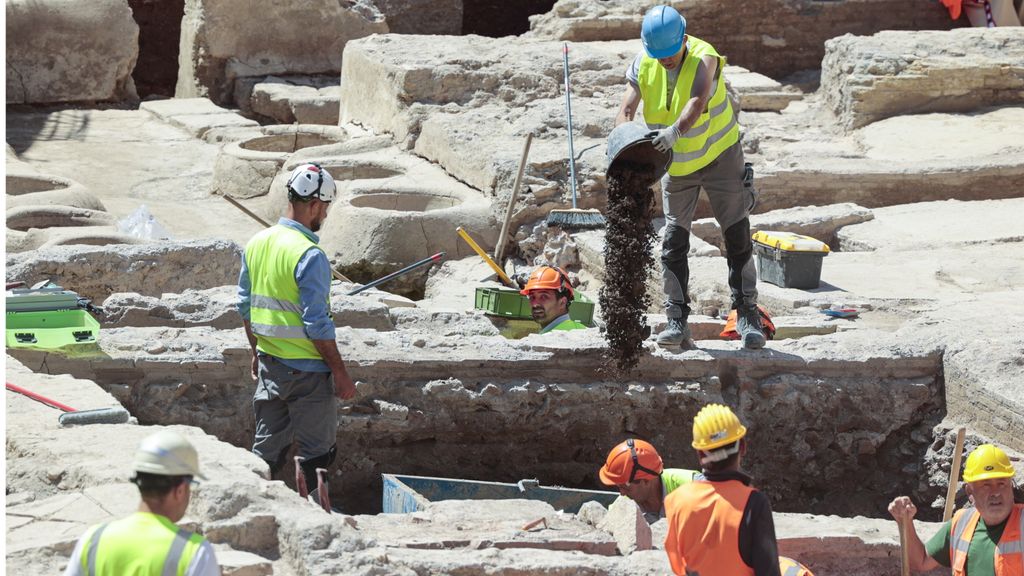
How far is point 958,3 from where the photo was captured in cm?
1972

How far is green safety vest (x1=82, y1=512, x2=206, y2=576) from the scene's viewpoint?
11.9ft

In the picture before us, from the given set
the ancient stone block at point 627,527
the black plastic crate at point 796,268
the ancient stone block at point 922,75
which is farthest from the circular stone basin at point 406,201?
the ancient stone block at point 627,527

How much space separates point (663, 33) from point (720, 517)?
3042mm

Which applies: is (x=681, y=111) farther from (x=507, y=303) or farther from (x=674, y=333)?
(x=507, y=303)

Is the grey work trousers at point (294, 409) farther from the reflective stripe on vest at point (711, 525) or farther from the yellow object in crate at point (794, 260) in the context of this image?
the yellow object in crate at point (794, 260)

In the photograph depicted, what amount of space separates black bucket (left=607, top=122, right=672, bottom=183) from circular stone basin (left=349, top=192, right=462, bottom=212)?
5979mm

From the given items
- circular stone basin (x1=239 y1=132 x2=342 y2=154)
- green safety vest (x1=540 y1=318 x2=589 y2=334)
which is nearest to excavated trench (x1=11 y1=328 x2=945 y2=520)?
green safety vest (x1=540 y1=318 x2=589 y2=334)

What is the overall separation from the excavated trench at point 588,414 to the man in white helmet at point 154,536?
3.68 metres

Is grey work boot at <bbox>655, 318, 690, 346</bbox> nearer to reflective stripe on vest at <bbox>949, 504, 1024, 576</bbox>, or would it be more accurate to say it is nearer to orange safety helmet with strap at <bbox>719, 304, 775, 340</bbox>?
orange safety helmet with strap at <bbox>719, 304, 775, 340</bbox>

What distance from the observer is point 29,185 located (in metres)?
13.5

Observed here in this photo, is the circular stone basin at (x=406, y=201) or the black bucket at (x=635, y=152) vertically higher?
the black bucket at (x=635, y=152)

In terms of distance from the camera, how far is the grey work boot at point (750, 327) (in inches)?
306

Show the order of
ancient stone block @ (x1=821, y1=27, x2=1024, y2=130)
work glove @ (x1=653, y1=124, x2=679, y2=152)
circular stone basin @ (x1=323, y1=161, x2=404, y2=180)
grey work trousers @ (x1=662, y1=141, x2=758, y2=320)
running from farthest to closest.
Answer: ancient stone block @ (x1=821, y1=27, x2=1024, y2=130) → circular stone basin @ (x1=323, y1=161, x2=404, y2=180) → grey work trousers @ (x1=662, y1=141, x2=758, y2=320) → work glove @ (x1=653, y1=124, x2=679, y2=152)

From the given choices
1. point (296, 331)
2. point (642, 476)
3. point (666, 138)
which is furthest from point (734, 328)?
point (296, 331)
